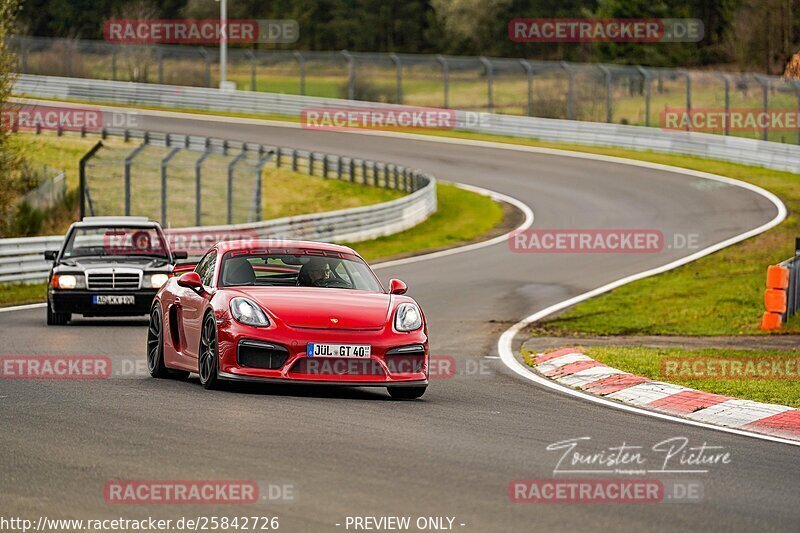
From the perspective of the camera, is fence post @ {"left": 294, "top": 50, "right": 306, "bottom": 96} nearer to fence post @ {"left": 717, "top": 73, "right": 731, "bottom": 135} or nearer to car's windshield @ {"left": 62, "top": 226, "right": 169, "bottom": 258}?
fence post @ {"left": 717, "top": 73, "right": 731, "bottom": 135}

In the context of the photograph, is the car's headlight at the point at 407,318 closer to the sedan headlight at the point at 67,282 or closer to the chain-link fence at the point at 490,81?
the sedan headlight at the point at 67,282

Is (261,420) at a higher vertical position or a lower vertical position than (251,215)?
higher

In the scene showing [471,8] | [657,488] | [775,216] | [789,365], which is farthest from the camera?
[471,8]

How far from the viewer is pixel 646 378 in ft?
42.8

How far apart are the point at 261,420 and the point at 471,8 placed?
8890cm

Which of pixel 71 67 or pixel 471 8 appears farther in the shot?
pixel 471 8

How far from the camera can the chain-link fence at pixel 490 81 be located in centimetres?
4802

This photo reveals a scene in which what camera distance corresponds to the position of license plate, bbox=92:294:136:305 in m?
17.8

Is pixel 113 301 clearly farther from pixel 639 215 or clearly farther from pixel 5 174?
pixel 639 215

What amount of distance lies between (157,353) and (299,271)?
5.17 feet

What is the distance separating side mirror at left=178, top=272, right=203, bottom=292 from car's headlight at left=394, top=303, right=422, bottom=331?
1.82 m

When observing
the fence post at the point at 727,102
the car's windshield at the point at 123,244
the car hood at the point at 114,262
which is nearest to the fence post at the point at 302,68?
the fence post at the point at 727,102

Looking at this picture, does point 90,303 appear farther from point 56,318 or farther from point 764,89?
point 764,89

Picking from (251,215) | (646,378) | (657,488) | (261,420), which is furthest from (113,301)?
(251,215)
